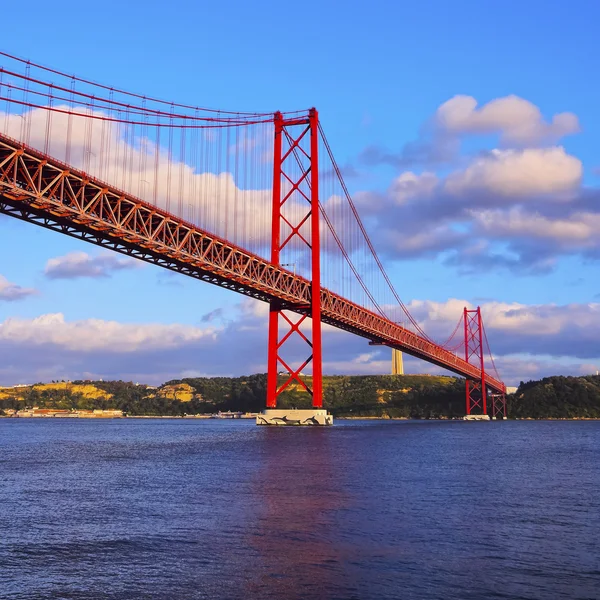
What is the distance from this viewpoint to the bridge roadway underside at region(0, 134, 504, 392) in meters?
36.5

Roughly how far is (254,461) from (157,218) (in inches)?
743

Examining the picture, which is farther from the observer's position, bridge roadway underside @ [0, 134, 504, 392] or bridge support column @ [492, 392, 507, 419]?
bridge support column @ [492, 392, 507, 419]

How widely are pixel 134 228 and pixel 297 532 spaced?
100 ft

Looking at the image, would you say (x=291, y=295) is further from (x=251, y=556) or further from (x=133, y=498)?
(x=251, y=556)

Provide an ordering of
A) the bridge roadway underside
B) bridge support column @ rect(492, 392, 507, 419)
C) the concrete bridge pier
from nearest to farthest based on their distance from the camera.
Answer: the bridge roadway underside, the concrete bridge pier, bridge support column @ rect(492, 392, 507, 419)

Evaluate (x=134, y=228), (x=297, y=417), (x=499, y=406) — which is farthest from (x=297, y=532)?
(x=499, y=406)

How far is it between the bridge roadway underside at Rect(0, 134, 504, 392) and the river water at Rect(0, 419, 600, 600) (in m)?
Answer: 13.9

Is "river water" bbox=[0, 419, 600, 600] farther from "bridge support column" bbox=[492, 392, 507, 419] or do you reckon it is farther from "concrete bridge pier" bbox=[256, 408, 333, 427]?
"bridge support column" bbox=[492, 392, 507, 419]

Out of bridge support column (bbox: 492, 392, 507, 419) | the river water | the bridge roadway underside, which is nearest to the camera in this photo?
the river water

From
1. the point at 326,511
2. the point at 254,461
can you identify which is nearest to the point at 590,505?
the point at 326,511

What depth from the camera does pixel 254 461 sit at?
3359 cm

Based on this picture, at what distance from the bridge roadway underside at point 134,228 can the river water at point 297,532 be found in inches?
547

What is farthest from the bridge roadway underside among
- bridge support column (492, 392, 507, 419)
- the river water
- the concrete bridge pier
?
bridge support column (492, 392, 507, 419)

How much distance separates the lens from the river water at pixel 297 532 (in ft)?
40.2
